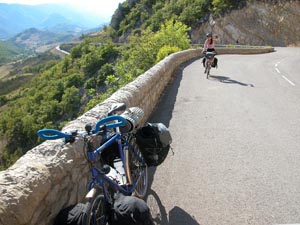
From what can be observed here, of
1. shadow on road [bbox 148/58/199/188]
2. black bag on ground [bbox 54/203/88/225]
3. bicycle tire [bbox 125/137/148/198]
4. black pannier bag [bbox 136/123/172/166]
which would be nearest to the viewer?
black bag on ground [bbox 54/203/88/225]

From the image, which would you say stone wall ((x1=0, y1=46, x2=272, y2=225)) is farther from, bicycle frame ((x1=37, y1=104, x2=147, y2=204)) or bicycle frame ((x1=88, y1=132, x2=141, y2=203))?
bicycle frame ((x1=88, y1=132, x2=141, y2=203))

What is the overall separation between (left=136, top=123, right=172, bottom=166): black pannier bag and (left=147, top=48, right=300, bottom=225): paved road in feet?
2.22

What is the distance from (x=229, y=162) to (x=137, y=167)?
2.11 meters

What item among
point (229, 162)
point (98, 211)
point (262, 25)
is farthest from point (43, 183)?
point (262, 25)

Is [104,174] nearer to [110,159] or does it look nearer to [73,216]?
[73,216]

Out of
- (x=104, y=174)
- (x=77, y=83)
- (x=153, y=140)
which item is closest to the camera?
(x=104, y=174)

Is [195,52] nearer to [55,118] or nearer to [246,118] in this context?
[246,118]

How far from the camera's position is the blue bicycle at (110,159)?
3.42 meters

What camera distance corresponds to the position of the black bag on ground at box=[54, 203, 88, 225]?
10.5 feet

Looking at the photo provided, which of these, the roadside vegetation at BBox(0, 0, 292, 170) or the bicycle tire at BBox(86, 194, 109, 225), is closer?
the bicycle tire at BBox(86, 194, 109, 225)

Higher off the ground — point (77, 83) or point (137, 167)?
point (137, 167)

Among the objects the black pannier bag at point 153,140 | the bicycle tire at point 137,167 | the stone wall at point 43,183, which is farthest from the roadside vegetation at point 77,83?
the stone wall at point 43,183

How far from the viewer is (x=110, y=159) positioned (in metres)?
4.52

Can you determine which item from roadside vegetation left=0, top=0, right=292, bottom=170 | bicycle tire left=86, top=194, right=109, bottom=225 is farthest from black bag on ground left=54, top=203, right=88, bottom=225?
roadside vegetation left=0, top=0, right=292, bottom=170
